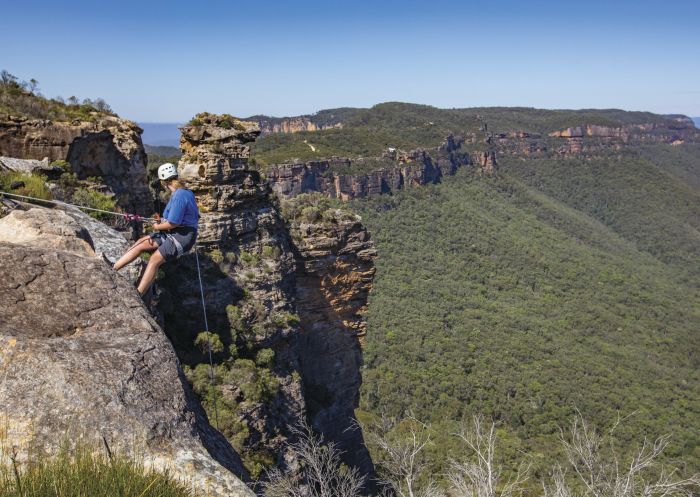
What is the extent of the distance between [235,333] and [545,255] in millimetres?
64296

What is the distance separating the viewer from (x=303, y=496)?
9062 mm

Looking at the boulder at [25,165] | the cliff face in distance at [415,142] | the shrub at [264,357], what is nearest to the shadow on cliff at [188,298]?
the shrub at [264,357]

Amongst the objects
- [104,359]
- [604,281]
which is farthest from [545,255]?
[104,359]

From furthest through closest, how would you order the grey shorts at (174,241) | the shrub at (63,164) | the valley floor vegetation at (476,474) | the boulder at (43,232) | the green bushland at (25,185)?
the shrub at (63,164) < the valley floor vegetation at (476,474) < the green bushland at (25,185) < the grey shorts at (174,241) < the boulder at (43,232)

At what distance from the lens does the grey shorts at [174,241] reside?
639 cm

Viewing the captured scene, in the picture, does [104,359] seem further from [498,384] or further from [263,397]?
[498,384]

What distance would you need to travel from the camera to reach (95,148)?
35.4 ft

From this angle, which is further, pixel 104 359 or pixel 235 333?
pixel 235 333

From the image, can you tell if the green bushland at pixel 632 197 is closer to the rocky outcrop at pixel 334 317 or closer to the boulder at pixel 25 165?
the rocky outcrop at pixel 334 317

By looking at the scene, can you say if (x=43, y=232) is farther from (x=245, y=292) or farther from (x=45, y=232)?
(x=245, y=292)

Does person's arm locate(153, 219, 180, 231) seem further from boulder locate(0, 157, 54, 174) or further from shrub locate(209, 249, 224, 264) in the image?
shrub locate(209, 249, 224, 264)

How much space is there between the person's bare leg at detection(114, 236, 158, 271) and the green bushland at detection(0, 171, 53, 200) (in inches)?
93.5

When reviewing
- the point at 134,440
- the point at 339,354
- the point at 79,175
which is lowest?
the point at 339,354

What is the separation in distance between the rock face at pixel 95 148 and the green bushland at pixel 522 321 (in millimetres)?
8836
